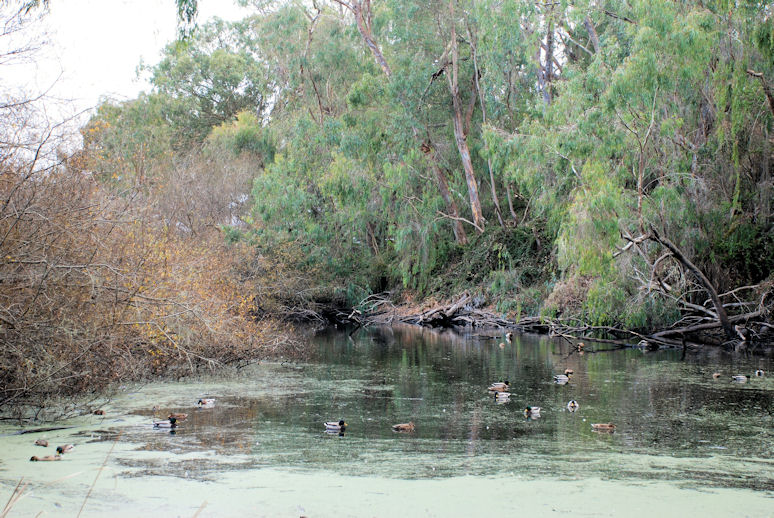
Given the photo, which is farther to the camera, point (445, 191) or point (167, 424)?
point (445, 191)

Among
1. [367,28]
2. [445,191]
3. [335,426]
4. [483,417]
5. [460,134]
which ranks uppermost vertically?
[367,28]

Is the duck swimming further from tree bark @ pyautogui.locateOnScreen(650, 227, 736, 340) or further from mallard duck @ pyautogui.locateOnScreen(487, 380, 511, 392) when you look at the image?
tree bark @ pyautogui.locateOnScreen(650, 227, 736, 340)

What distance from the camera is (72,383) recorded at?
783 centimetres

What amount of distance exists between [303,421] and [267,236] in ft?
51.7

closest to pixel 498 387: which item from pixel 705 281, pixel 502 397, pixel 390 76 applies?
pixel 502 397

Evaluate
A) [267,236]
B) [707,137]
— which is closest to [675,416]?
[707,137]

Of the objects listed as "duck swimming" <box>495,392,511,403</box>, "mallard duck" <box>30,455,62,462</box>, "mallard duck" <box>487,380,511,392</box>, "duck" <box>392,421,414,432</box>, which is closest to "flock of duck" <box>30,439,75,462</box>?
"mallard duck" <box>30,455,62,462</box>

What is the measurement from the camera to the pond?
195 inches

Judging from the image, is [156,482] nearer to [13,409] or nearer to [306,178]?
[13,409]

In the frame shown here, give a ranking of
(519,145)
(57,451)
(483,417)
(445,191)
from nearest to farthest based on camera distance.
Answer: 1. (57,451)
2. (483,417)
3. (519,145)
4. (445,191)

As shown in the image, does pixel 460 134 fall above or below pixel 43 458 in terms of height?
above

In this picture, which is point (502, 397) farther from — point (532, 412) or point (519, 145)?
point (519, 145)

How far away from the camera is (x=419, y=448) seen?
6.68 metres

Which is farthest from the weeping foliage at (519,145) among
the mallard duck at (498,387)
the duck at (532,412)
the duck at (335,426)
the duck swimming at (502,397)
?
the duck at (335,426)
